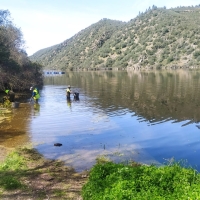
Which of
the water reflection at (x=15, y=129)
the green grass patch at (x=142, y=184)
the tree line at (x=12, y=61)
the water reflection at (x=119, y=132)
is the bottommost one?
the water reflection at (x=119, y=132)

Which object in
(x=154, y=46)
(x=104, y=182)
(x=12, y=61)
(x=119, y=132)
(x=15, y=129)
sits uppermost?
(x=154, y=46)

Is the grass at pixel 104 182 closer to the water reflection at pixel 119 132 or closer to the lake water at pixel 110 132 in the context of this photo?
the lake water at pixel 110 132

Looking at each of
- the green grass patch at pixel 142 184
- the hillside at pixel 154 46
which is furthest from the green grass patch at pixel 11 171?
the hillside at pixel 154 46

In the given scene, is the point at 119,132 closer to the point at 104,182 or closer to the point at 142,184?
the point at 104,182

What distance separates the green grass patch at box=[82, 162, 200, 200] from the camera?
607 cm

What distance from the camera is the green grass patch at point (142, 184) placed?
6066 mm

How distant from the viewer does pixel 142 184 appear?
6.60 metres

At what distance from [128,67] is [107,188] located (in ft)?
493

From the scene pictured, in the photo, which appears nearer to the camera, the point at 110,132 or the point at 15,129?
the point at 110,132

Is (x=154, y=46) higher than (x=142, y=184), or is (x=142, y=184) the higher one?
(x=154, y=46)

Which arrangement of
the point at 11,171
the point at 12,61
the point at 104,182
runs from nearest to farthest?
the point at 104,182 → the point at 11,171 → the point at 12,61

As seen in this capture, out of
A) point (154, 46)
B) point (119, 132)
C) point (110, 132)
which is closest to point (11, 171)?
point (110, 132)

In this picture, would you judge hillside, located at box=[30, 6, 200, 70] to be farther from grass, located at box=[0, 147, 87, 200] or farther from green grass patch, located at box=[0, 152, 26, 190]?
grass, located at box=[0, 147, 87, 200]

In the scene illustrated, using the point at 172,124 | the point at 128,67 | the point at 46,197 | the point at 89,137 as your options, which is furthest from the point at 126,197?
the point at 128,67
